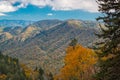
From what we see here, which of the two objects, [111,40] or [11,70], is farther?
[11,70]

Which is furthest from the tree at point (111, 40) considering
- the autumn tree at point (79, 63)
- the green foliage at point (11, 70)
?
the green foliage at point (11, 70)

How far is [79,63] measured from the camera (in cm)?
6341

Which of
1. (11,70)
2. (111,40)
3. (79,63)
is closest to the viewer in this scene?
(111,40)

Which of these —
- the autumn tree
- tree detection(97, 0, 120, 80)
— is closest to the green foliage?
the autumn tree

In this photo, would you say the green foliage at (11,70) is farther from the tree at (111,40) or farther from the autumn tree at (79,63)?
the tree at (111,40)

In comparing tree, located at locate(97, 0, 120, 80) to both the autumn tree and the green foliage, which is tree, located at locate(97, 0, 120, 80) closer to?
the autumn tree

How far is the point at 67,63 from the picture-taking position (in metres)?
64.9

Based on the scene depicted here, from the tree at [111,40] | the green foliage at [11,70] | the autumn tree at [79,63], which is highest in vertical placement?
the tree at [111,40]

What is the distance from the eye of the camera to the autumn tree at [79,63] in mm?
62781

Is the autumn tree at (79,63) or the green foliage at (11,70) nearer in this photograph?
the autumn tree at (79,63)

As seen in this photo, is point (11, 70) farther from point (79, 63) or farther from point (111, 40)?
point (111, 40)

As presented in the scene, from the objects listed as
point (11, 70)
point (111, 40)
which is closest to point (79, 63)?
point (111, 40)

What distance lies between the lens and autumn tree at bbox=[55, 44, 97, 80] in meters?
62.8

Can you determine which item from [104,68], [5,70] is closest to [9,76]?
[5,70]
